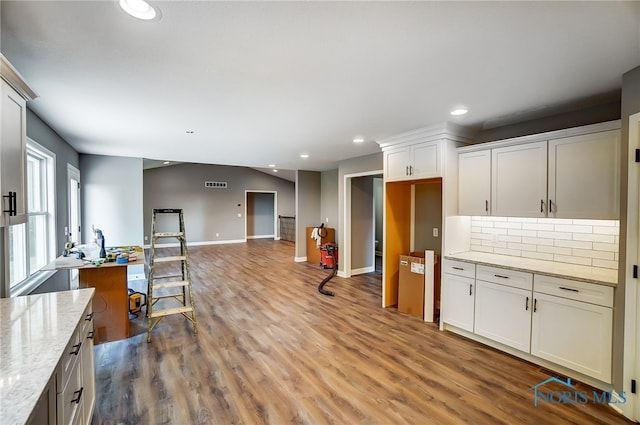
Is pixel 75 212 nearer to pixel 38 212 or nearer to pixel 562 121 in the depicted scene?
pixel 38 212

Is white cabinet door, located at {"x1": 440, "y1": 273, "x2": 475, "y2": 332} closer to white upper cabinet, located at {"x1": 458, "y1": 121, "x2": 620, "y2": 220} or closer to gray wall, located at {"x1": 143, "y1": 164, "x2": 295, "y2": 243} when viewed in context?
white upper cabinet, located at {"x1": 458, "y1": 121, "x2": 620, "y2": 220}

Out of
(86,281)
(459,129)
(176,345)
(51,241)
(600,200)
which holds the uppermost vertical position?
(459,129)

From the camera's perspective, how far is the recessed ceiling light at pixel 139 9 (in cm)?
137

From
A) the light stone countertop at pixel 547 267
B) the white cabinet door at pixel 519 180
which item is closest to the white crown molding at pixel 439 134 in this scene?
the white cabinet door at pixel 519 180

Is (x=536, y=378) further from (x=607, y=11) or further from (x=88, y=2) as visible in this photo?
(x=88, y=2)

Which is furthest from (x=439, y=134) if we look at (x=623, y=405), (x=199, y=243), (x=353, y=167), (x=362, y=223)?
(x=199, y=243)

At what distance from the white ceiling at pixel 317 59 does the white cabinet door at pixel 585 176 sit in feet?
1.41

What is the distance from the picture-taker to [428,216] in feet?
14.7

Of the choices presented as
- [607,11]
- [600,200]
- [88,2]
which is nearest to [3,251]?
[88,2]

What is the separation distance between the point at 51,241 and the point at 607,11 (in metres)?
5.68

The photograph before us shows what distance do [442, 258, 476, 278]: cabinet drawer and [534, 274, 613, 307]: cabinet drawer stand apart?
2.06 ft

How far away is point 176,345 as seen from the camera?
3195 mm

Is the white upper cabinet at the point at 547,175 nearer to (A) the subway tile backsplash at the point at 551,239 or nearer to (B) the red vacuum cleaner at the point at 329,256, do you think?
(A) the subway tile backsplash at the point at 551,239

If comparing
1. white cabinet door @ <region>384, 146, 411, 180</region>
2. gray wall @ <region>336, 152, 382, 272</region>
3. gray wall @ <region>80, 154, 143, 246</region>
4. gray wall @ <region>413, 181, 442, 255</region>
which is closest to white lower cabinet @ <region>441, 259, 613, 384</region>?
gray wall @ <region>413, 181, 442, 255</region>
